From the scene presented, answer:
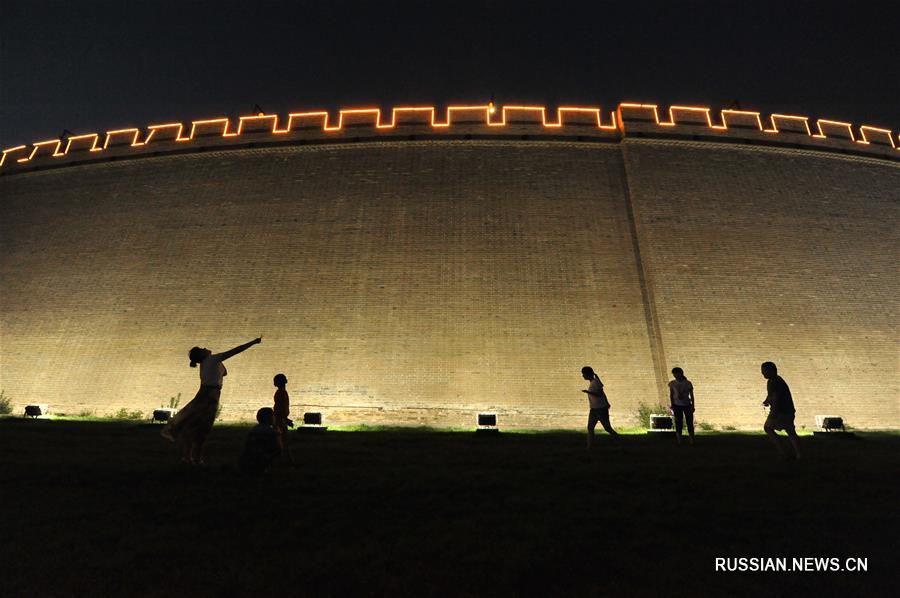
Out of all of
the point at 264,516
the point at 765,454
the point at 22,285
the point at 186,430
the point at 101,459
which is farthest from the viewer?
the point at 22,285

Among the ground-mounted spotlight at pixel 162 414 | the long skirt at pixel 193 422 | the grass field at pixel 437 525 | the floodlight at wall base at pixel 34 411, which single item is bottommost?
the grass field at pixel 437 525

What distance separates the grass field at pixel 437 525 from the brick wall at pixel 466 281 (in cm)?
675

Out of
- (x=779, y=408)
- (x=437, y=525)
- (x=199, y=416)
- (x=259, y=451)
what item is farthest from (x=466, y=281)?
(x=437, y=525)

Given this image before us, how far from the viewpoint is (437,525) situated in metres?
3.52

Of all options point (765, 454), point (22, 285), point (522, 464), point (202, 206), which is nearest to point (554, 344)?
point (765, 454)

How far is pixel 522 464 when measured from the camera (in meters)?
6.23

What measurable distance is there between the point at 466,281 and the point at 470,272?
31 centimetres

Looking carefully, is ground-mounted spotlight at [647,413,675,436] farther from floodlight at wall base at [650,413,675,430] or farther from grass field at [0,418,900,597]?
grass field at [0,418,900,597]

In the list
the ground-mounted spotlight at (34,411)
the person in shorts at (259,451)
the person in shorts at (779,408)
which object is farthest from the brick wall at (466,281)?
the person in shorts at (259,451)

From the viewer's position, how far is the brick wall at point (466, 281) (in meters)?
13.2

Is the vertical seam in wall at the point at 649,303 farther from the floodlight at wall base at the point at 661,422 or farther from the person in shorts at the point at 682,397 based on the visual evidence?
the person in shorts at the point at 682,397

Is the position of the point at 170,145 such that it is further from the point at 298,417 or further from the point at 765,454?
the point at 765,454

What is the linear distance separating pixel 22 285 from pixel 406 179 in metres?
13.1

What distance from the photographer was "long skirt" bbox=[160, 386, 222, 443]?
18.6 ft
